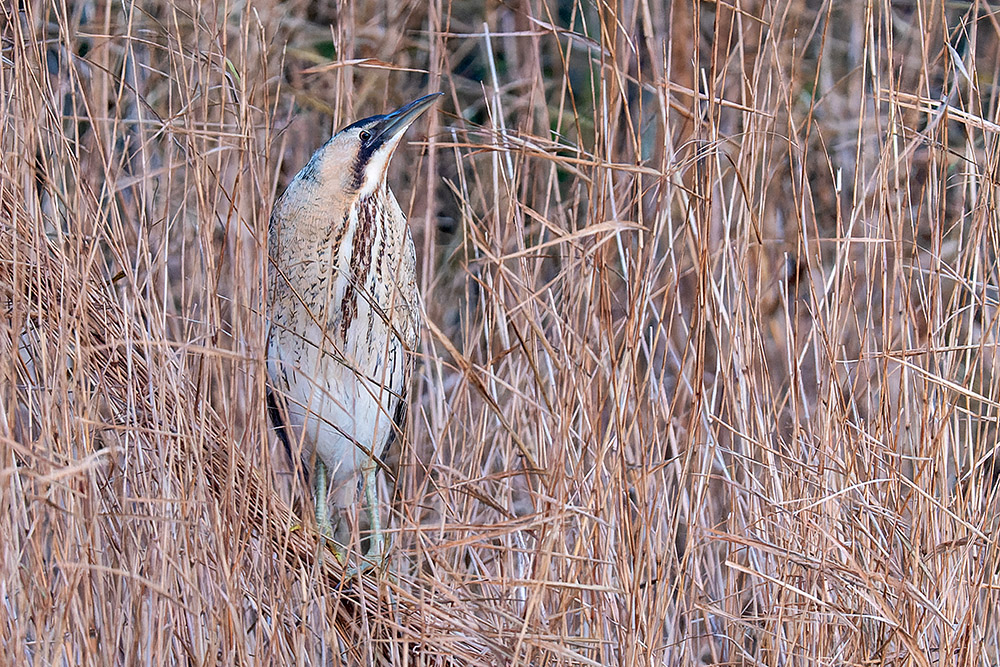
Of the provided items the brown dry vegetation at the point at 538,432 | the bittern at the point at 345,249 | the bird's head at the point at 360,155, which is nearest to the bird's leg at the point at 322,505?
the bittern at the point at 345,249

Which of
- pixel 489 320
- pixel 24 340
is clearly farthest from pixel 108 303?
pixel 489 320

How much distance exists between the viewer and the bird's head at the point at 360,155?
1773mm

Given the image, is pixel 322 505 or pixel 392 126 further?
pixel 322 505

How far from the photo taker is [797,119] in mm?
3045

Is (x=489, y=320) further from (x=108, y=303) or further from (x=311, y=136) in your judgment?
(x=311, y=136)

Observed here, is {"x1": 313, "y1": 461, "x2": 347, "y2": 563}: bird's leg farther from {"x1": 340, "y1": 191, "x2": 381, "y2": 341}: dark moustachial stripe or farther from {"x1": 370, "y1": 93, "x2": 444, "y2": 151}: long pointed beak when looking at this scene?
{"x1": 370, "y1": 93, "x2": 444, "y2": 151}: long pointed beak

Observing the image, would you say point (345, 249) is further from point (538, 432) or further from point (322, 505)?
point (538, 432)

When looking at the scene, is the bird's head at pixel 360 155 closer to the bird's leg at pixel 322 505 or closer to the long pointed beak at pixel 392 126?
the long pointed beak at pixel 392 126

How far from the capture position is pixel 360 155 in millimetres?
1810

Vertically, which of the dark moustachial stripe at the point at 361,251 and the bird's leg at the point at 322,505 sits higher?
the dark moustachial stripe at the point at 361,251

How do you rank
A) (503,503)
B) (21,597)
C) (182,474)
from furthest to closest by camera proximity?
(503,503) → (182,474) → (21,597)

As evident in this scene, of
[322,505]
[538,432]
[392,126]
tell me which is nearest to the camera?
[538,432]

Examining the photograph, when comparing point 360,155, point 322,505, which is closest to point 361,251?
point 360,155

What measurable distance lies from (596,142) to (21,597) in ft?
2.53
